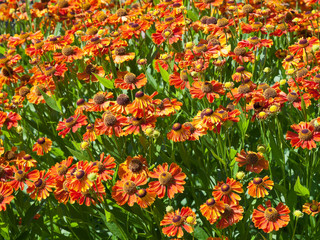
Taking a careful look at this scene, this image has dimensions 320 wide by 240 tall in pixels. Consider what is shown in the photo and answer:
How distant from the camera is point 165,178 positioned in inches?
59.9

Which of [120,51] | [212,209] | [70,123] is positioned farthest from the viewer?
[120,51]

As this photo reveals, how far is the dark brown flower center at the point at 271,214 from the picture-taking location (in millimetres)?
1476

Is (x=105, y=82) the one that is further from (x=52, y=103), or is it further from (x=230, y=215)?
(x=230, y=215)

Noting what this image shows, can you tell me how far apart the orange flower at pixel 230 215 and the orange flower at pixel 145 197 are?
250 millimetres

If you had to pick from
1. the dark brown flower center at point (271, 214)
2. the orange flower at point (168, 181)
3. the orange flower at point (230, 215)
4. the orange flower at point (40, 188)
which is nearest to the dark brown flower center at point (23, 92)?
the orange flower at point (40, 188)

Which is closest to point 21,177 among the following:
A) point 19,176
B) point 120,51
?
point 19,176

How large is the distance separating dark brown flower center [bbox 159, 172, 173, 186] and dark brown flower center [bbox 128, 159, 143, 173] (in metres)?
0.11

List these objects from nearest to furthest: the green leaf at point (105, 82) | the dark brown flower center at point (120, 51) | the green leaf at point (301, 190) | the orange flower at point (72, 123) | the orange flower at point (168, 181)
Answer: the orange flower at point (168, 181) < the green leaf at point (301, 190) < the orange flower at point (72, 123) < the green leaf at point (105, 82) < the dark brown flower center at point (120, 51)

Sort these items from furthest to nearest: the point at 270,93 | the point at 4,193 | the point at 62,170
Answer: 1. the point at 270,93
2. the point at 62,170
3. the point at 4,193

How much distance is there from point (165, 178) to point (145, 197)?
0.10 meters

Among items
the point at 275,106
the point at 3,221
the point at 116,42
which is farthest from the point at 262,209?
the point at 116,42

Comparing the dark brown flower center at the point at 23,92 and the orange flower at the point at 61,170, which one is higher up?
the dark brown flower center at the point at 23,92

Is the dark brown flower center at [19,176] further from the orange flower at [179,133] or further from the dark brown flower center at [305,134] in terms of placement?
the dark brown flower center at [305,134]

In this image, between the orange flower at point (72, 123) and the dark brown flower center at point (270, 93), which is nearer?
the dark brown flower center at point (270, 93)
